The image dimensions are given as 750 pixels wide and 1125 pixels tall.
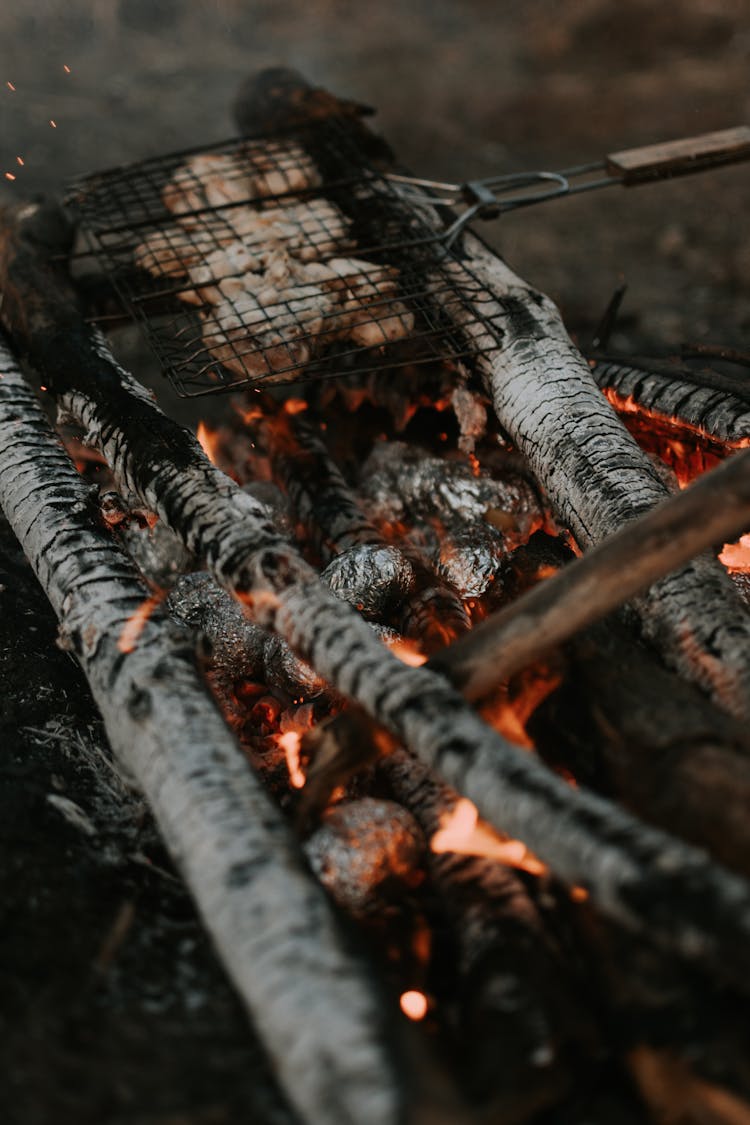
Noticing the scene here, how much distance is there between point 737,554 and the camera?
2963 mm

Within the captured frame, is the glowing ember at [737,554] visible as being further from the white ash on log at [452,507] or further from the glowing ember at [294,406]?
the glowing ember at [294,406]

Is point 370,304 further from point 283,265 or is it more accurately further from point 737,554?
point 737,554

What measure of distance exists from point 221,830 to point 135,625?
Answer: 694 millimetres

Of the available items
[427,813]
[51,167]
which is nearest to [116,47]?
[51,167]

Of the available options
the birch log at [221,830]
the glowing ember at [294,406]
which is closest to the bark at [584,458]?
the glowing ember at [294,406]

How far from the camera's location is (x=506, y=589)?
102 inches

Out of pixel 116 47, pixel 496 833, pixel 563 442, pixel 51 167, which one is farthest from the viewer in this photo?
pixel 116 47

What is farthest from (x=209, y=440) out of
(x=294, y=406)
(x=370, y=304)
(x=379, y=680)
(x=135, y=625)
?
(x=379, y=680)

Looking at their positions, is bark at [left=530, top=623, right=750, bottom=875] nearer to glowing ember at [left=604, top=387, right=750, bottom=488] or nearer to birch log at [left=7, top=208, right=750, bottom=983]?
birch log at [left=7, top=208, right=750, bottom=983]

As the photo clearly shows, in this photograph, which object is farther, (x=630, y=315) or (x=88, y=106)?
(x=88, y=106)

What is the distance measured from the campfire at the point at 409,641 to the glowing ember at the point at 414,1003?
17 mm

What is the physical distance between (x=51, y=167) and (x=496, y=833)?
7.10m

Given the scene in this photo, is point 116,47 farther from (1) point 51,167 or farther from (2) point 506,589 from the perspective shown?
(2) point 506,589

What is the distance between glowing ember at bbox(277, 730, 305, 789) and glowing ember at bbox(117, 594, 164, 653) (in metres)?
0.54
